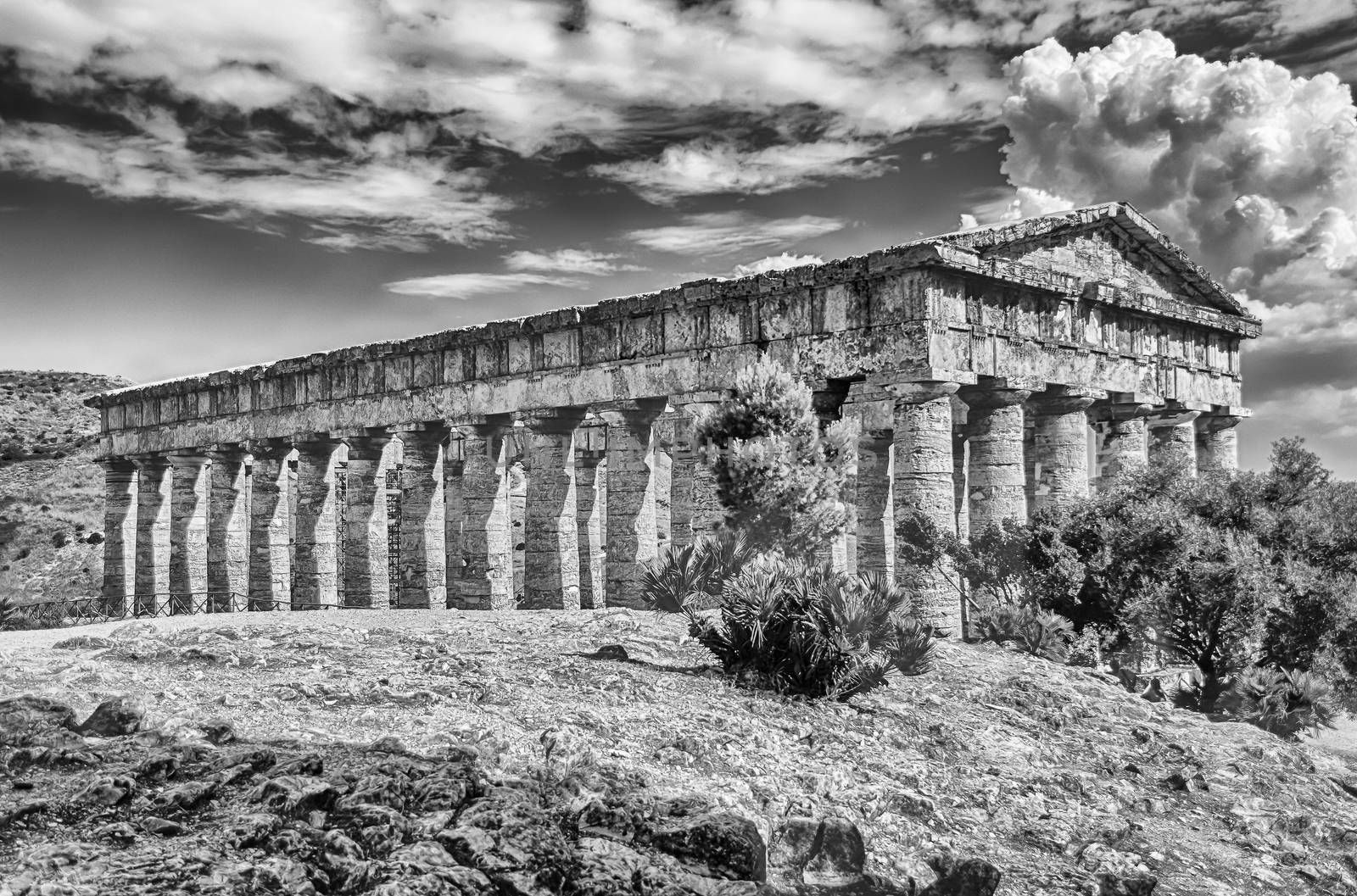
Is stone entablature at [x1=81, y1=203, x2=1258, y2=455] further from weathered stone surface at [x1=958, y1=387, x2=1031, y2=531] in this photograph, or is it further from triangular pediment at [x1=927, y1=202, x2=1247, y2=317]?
A: weathered stone surface at [x1=958, y1=387, x2=1031, y2=531]

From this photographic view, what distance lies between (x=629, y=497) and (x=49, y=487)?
42.4m

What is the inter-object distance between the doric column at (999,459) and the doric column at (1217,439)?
27.0ft

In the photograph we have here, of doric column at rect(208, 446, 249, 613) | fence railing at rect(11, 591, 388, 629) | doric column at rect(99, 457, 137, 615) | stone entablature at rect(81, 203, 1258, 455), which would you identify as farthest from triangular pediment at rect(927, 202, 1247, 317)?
doric column at rect(99, 457, 137, 615)

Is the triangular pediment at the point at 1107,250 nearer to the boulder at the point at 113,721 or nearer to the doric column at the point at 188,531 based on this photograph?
the boulder at the point at 113,721

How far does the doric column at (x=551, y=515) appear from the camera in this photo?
23.5 meters

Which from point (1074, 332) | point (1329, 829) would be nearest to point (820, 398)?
point (1074, 332)

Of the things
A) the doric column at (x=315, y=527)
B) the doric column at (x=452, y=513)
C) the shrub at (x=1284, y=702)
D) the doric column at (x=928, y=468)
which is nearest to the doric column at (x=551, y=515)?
the doric column at (x=452, y=513)

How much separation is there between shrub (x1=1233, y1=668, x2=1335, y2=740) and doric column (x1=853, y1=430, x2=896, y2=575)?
19.1ft

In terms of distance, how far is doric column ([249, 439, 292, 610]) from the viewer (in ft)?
97.8

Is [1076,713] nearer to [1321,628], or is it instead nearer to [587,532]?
[1321,628]

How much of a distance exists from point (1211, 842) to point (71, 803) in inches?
341

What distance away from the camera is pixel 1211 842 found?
9578 millimetres

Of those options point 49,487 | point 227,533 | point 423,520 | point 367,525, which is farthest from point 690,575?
point 49,487

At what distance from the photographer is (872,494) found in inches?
790
